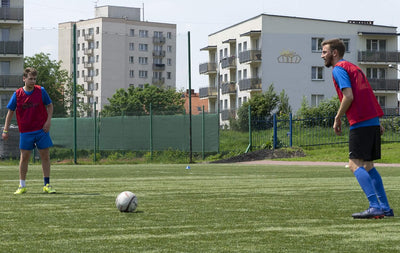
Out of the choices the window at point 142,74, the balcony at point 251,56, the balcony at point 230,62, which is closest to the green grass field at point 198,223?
the balcony at point 251,56

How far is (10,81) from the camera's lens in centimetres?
5784

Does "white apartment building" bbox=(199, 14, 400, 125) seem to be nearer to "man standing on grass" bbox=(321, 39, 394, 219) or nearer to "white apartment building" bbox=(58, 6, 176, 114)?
"white apartment building" bbox=(58, 6, 176, 114)

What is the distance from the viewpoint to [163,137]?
33.2 meters

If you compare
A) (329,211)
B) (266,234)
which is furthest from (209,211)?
(266,234)

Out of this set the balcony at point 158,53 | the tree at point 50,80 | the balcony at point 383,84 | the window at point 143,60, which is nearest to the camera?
the tree at point 50,80

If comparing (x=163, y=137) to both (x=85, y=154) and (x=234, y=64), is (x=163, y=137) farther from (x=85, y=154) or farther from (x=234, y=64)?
(x=234, y=64)

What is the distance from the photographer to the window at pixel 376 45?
7556cm

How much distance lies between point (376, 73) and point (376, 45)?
2883mm

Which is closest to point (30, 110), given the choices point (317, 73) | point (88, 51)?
point (317, 73)

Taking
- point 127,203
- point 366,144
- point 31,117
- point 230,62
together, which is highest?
point 230,62

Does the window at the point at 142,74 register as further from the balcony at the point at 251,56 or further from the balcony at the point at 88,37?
the balcony at the point at 251,56

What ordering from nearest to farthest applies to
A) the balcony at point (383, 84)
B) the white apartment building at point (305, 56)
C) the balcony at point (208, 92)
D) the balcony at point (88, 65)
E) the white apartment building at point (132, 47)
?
the white apartment building at point (305, 56), the balcony at point (383, 84), the balcony at point (208, 92), the white apartment building at point (132, 47), the balcony at point (88, 65)

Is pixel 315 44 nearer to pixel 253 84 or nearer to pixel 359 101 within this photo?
pixel 253 84

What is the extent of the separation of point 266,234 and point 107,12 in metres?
114
